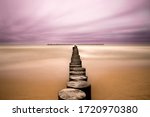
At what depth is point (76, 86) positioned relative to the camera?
350cm

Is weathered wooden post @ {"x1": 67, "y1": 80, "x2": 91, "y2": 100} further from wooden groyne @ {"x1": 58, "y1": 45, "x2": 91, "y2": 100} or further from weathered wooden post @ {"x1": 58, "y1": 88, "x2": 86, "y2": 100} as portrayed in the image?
weathered wooden post @ {"x1": 58, "y1": 88, "x2": 86, "y2": 100}

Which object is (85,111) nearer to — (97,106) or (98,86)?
→ (97,106)

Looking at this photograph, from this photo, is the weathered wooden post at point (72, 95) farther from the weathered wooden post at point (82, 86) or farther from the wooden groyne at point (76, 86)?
the weathered wooden post at point (82, 86)

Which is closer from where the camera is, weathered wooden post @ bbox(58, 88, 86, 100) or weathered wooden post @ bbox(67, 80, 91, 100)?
weathered wooden post @ bbox(58, 88, 86, 100)

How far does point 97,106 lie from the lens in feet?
10.2

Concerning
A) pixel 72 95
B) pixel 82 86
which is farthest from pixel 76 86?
pixel 72 95

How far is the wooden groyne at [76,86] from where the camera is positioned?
307 centimetres

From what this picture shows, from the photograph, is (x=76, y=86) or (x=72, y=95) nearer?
(x=72, y=95)

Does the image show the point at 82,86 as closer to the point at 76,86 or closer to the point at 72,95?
the point at 76,86

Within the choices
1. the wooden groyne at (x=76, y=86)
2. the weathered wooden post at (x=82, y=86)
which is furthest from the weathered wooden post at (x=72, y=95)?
the weathered wooden post at (x=82, y=86)

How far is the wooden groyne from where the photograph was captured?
3068mm

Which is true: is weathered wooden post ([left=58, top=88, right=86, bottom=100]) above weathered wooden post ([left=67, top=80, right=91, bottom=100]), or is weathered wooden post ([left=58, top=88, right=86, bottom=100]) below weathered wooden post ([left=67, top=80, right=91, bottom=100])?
below

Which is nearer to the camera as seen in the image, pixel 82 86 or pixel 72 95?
pixel 72 95

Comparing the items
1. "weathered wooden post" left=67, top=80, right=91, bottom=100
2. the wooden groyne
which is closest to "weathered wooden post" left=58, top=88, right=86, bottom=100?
the wooden groyne
